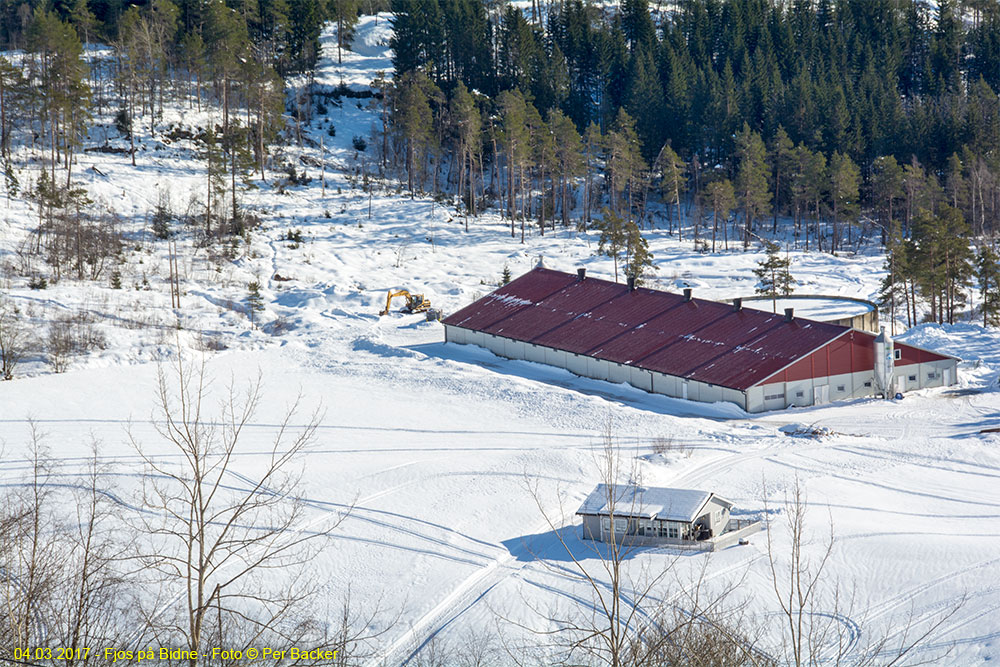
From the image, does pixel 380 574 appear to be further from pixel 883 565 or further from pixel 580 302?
pixel 580 302

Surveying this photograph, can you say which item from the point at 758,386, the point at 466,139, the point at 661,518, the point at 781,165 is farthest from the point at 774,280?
the point at 661,518

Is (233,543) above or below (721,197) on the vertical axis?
below

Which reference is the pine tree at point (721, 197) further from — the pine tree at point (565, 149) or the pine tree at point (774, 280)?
the pine tree at point (774, 280)

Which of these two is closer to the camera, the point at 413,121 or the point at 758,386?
the point at 758,386

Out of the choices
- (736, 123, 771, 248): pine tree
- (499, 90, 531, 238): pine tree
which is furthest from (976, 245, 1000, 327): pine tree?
(499, 90, 531, 238): pine tree

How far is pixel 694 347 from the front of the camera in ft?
137

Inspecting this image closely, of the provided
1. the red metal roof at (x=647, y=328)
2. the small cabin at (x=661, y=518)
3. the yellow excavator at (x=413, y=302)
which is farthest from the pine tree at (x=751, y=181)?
the small cabin at (x=661, y=518)

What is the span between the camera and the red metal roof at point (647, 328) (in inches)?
1566

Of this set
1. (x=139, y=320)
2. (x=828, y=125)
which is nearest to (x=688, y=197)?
(x=828, y=125)

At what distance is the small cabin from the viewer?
995 inches

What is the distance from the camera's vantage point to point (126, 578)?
23.2 meters

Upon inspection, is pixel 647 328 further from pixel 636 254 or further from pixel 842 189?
pixel 842 189

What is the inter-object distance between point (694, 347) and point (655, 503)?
654 inches

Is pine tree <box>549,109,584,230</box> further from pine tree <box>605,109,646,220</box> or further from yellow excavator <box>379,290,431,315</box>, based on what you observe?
yellow excavator <box>379,290,431,315</box>
